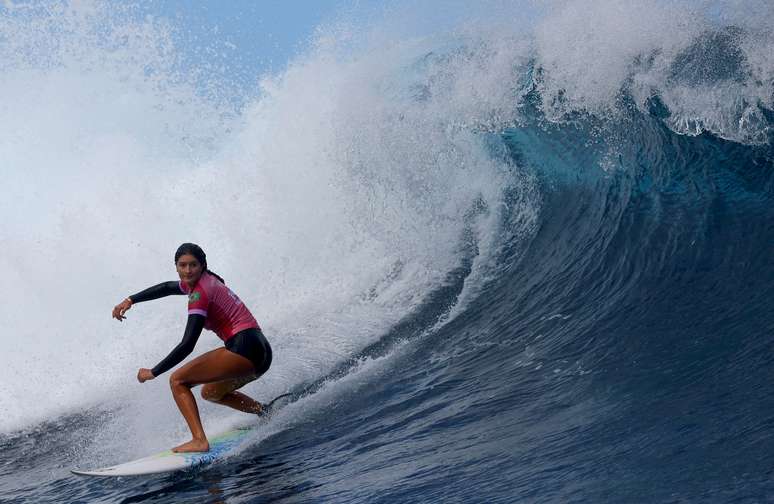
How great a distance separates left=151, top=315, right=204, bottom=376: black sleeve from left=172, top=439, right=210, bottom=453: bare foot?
0.45 m

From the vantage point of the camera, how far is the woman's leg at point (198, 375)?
4934 mm

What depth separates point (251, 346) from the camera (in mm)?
5082

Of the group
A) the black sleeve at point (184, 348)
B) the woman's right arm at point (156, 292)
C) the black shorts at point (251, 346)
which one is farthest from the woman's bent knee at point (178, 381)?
the woman's right arm at point (156, 292)

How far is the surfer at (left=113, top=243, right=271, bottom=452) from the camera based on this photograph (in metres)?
4.86

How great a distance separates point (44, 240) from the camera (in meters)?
Result: 9.84

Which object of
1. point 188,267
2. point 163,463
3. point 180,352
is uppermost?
point 188,267

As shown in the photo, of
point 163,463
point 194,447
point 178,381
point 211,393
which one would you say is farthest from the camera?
point 211,393

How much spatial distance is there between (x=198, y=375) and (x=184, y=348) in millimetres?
292

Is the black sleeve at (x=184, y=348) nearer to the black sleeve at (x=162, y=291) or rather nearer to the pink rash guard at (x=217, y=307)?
the pink rash guard at (x=217, y=307)

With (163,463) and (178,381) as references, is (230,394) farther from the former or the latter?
(163,463)

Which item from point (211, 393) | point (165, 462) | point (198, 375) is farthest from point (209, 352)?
point (165, 462)

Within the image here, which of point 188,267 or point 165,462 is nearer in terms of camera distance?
point 165,462

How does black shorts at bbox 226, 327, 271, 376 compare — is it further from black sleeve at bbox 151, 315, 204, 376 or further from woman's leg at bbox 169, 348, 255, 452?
black sleeve at bbox 151, 315, 204, 376

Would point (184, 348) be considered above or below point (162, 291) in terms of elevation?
below
